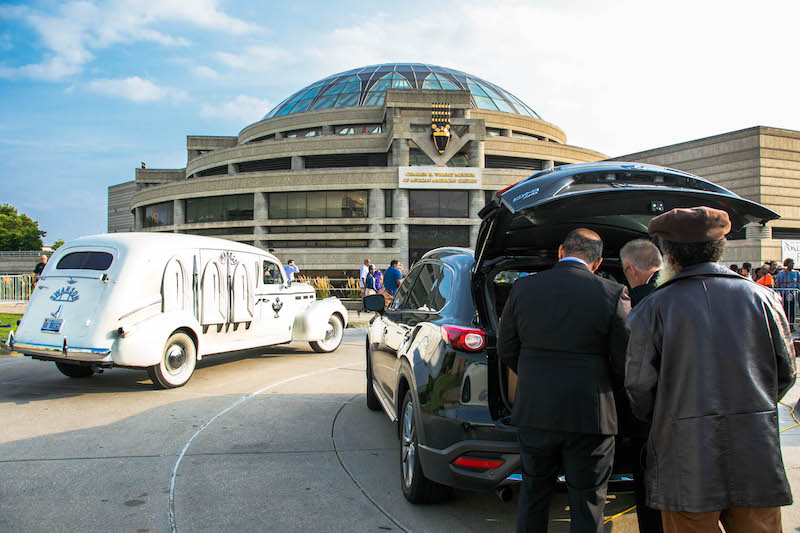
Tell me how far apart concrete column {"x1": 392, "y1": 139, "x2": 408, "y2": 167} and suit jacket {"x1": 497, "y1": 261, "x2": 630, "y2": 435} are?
105ft

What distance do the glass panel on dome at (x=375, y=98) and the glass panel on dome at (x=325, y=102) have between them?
314cm

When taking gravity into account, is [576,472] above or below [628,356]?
below

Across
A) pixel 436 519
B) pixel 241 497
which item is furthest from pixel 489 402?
pixel 241 497

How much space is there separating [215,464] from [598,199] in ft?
12.0

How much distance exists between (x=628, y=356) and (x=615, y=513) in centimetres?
195

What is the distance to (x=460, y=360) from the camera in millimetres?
3195

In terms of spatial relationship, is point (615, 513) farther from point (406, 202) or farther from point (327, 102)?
point (327, 102)

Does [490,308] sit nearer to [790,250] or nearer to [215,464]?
[215,464]

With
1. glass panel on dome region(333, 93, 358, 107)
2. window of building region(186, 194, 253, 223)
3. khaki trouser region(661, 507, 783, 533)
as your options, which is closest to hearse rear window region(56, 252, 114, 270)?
khaki trouser region(661, 507, 783, 533)

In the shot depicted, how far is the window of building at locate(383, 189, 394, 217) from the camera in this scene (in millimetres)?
34219

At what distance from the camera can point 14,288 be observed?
23.8 m

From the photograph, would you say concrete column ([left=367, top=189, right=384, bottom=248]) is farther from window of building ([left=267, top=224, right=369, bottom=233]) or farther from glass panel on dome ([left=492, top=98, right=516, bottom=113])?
glass panel on dome ([left=492, top=98, right=516, bottom=113])

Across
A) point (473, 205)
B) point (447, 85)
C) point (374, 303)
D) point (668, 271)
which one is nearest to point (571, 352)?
point (668, 271)

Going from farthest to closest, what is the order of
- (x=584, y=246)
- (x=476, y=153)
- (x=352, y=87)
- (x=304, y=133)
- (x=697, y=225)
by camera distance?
(x=352, y=87) < (x=304, y=133) < (x=476, y=153) < (x=584, y=246) < (x=697, y=225)
